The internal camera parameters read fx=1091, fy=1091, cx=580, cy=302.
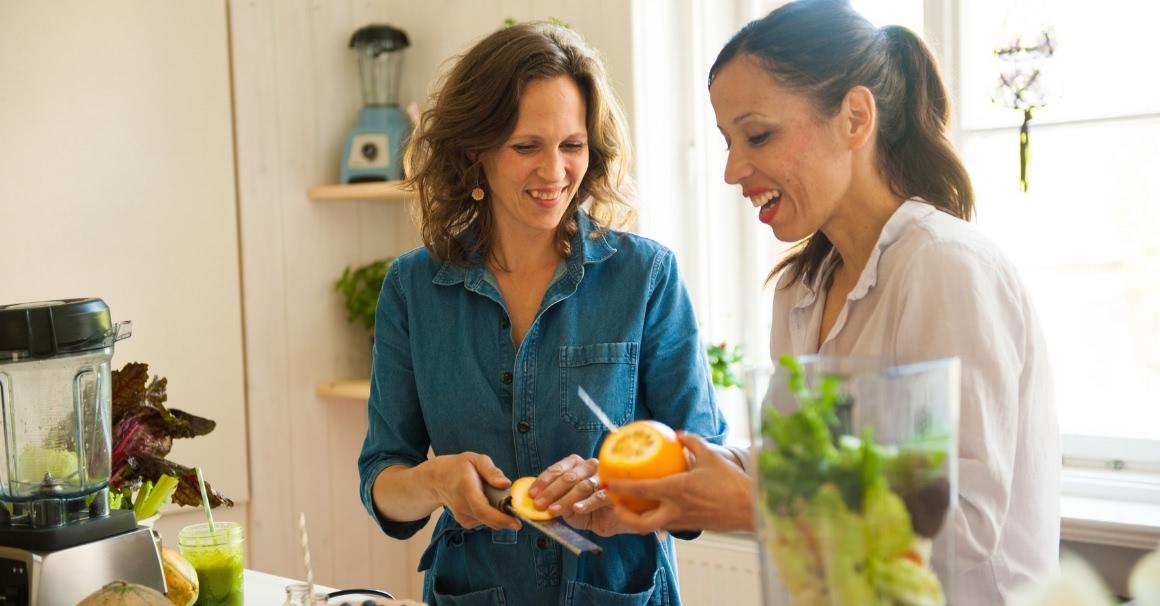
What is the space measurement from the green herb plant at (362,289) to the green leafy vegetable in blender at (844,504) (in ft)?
9.05

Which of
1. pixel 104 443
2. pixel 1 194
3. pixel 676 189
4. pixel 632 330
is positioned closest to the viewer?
pixel 104 443

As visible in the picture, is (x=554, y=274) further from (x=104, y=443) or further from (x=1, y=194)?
(x=1, y=194)

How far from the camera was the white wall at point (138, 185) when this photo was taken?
2.83 meters

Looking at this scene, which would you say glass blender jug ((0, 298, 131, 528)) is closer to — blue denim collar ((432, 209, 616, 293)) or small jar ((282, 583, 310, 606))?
small jar ((282, 583, 310, 606))

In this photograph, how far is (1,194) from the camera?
2785 mm

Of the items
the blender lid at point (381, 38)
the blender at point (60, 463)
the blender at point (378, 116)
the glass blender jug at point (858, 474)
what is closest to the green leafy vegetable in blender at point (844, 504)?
the glass blender jug at point (858, 474)

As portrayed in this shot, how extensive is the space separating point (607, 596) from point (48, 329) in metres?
0.90

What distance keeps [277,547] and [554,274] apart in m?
1.93

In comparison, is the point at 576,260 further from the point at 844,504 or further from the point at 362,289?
the point at 362,289

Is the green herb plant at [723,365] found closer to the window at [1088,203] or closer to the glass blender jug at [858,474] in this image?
the window at [1088,203]

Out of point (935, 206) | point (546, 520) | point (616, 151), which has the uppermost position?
point (616, 151)

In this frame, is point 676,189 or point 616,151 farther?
point 676,189

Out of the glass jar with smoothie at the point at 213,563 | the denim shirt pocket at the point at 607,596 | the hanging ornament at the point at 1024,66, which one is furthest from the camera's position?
the hanging ornament at the point at 1024,66

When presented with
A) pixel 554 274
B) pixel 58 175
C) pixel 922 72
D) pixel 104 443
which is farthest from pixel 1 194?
pixel 922 72
